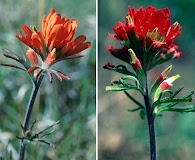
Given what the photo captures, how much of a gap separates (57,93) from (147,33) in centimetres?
40

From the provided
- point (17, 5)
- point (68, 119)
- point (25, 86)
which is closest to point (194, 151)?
point (68, 119)

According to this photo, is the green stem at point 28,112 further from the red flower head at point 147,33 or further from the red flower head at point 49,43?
the red flower head at point 147,33

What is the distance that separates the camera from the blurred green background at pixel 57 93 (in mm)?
1737

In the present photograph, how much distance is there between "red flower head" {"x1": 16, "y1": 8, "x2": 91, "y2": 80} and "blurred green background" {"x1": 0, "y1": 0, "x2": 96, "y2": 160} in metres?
0.12

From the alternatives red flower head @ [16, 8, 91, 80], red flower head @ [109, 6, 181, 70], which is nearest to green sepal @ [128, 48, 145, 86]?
red flower head @ [109, 6, 181, 70]

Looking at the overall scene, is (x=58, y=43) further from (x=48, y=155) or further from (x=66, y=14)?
(x=48, y=155)

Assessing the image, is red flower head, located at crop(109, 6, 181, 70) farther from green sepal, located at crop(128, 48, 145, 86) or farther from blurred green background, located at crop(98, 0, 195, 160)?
blurred green background, located at crop(98, 0, 195, 160)

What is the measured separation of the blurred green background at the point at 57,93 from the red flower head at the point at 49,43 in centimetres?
12

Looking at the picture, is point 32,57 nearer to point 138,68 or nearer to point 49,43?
point 49,43

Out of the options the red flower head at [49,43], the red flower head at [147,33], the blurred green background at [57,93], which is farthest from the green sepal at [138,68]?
the blurred green background at [57,93]

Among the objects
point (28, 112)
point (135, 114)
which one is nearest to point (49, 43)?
point (28, 112)

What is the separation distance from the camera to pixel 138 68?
4.99ft

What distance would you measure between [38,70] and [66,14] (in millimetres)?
242

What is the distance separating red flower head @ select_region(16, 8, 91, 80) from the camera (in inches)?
62.1
